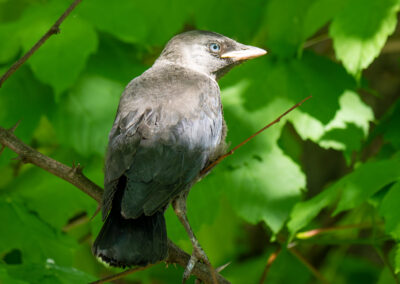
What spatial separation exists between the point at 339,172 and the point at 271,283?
139cm

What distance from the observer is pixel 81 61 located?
317 cm

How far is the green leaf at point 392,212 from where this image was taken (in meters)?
Answer: 2.47

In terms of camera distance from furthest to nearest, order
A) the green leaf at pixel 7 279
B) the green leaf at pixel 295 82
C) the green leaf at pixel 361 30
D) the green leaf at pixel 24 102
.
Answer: the green leaf at pixel 295 82
the green leaf at pixel 24 102
the green leaf at pixel 361 30
the green leaf at pixel 7 279

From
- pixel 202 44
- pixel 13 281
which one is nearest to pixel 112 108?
pixel 202 44

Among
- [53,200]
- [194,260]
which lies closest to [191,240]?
[194,260]

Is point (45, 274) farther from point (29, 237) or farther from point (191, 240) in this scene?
point (191, 240)

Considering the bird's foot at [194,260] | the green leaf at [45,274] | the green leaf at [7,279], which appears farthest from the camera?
the bird's foot at [194,260]

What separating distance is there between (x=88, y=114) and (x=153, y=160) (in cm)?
102

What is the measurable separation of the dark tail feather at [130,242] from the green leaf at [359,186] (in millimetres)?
761

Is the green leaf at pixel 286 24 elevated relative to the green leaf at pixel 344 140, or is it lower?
elevated

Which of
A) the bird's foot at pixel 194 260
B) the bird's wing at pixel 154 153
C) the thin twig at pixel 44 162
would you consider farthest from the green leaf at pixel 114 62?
the bird's foot at pixel 194 260

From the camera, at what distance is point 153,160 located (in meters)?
2.55

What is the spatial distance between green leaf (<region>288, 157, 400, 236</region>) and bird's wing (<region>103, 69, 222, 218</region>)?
23.2 inches

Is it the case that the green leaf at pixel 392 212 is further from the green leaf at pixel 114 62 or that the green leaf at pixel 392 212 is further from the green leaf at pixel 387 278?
the green leaf at pixel 114 62
